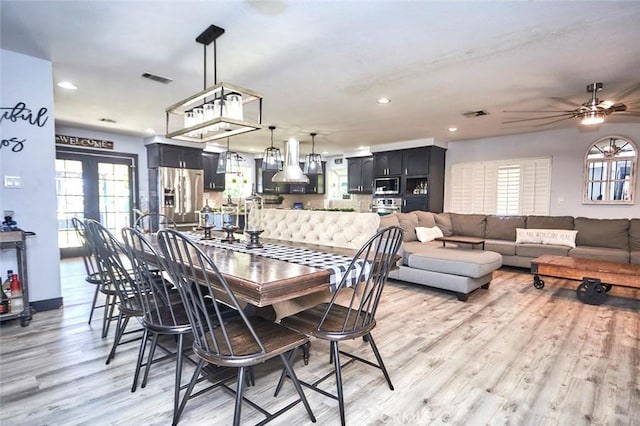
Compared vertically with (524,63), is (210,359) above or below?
below

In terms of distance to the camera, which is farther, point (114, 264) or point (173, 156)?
point (173, 156)

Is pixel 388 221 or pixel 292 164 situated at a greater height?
pixel 292 164

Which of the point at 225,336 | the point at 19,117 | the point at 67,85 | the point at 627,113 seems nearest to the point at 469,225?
the point at 627,113

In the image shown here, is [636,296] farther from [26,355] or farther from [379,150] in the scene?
[26,355]

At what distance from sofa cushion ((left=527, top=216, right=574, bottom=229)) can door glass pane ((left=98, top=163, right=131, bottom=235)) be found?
25.4 ft

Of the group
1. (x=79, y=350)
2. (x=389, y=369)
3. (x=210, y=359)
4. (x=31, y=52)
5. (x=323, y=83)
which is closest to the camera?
(x=210, y=359)

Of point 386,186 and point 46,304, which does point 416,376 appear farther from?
point 386,186

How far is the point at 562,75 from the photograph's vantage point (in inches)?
129

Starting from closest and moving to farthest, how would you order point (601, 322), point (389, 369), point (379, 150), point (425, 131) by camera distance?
point (389, 369) → point (601, 322) → point (425, 131) → point (379, 150)

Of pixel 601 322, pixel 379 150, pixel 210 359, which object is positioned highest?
pixel 379 150

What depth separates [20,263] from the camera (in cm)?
296

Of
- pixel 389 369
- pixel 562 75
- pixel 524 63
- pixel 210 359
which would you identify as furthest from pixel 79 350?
pixel 562 75

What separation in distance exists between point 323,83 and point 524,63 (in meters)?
1.93

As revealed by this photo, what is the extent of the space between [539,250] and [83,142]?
8.15 metres
